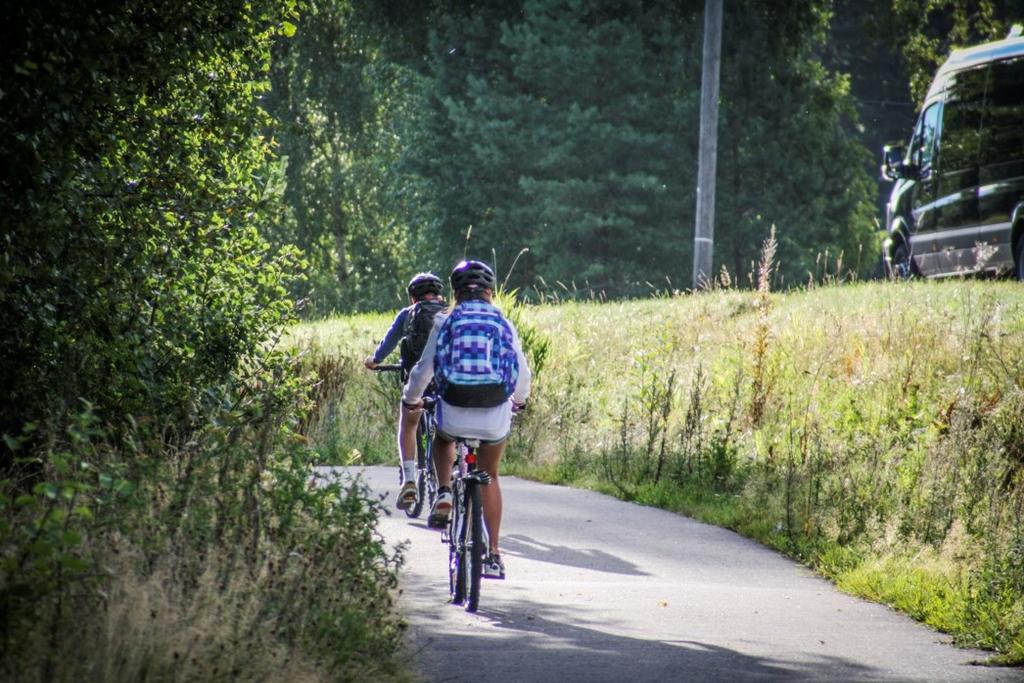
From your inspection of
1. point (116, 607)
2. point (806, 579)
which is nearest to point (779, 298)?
point (806, 579)

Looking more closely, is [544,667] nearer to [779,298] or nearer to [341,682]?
[341,682]

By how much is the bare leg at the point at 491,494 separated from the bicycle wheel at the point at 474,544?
0.76ft

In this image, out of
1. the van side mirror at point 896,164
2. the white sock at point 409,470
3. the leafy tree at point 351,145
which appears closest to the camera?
the white sock at point 409,470

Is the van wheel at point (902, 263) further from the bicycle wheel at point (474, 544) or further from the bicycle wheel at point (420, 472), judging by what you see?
the bicycle wheel at point (474, 544)

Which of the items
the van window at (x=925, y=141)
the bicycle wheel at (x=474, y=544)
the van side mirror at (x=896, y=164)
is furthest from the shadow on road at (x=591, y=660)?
the van side mirror at (x=896, y=164)

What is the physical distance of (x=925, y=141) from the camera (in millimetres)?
20750

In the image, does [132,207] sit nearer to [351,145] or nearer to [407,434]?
[407,434]

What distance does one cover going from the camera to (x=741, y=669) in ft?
23.0

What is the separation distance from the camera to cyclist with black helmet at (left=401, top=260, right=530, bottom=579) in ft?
26.8

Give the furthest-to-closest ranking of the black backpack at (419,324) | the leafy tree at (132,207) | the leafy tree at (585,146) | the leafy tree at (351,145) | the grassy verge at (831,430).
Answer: the leafy tree at (351,145) → the leafy tree at (585,146) → the black backpack at (419,324) → the grassy verge at (831,430) → the leafy tree at (132,207)

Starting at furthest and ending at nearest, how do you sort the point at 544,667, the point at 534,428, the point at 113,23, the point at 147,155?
the point at 534,428, the point at 147,155, the point at 113,23, the point at 544,667

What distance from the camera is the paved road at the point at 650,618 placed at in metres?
7.05

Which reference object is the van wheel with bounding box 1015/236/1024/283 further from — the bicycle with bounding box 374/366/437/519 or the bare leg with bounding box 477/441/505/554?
the bare leg with bounding box 477/441/505/554

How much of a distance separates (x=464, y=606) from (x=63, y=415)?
2480mm
